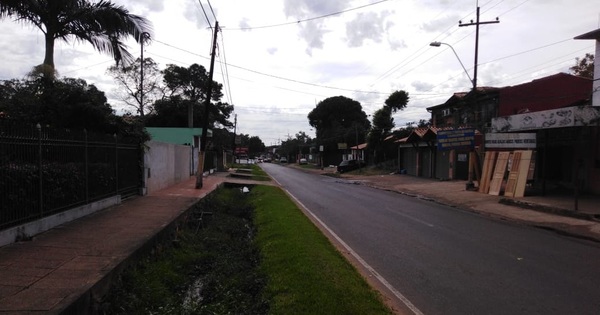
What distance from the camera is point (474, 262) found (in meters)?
8.16

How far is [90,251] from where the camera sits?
288 inches

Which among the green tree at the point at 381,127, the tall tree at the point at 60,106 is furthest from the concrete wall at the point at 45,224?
the green tree at the point at 381,127

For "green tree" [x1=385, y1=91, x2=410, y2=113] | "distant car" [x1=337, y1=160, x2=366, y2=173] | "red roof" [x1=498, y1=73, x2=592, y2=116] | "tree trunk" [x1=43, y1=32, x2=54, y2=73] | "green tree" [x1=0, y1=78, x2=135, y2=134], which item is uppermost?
"green tree" [x1=385, y1=91, x2=410, y2=113]

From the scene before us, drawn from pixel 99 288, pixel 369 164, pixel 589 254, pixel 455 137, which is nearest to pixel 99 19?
pixel 99 288

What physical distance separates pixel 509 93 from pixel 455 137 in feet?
38.6

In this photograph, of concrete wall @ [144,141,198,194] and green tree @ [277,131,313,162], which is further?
green tree @ [277,131,313,162]

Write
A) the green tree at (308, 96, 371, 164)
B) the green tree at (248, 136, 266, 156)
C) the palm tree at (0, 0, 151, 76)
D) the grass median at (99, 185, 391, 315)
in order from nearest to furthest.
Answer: the grass median at (99, 185, 391, 315) < the palm tree at (0, 0, 151, 76) < the green tree at (308, 96, 371, 164) < the green tree at (248, 136, 266, 156)

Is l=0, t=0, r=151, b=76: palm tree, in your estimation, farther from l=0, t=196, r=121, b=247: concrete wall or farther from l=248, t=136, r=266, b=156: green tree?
l=248, t=136, r=266, b=156: green tree

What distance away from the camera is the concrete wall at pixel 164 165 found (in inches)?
691

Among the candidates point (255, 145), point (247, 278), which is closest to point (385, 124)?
point (247, 278)

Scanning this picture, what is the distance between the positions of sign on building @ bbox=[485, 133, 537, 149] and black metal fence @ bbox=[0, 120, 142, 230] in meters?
16.1

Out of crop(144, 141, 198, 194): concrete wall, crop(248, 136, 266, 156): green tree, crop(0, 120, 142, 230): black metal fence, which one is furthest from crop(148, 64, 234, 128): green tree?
crop(248, 136, 266, 156): green tree

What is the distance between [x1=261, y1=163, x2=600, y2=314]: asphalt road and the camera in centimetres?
599

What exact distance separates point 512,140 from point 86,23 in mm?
17469
